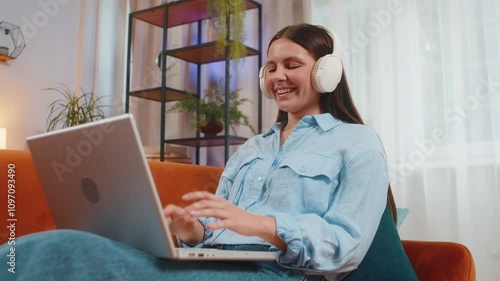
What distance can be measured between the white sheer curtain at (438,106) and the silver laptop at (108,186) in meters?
1.76

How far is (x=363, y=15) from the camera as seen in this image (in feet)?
9.18

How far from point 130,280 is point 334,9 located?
239 centimetres

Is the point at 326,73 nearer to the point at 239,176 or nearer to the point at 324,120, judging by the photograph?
the point at 324,120

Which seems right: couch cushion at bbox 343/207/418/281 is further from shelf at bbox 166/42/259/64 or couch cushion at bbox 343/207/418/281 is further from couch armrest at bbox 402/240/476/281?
shelf at bbox 166/42/259/64

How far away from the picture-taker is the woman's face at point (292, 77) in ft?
4.20

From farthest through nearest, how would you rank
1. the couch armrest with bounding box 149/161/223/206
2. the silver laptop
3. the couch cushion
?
the couch armrest with bounding box 149/161/223/206 < the couch cushion < the silver laptop

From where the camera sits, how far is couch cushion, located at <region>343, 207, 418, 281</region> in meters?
1.03

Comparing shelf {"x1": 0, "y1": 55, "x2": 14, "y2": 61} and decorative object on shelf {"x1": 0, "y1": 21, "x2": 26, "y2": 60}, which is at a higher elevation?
decorative object on shelf {"x1": 0, "y1": 21, "x2": 26, "y2": 60}

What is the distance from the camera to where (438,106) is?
8.27ft

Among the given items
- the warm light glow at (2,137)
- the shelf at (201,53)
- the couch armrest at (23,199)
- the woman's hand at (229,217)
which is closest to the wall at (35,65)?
the warm light glow at (2,137)

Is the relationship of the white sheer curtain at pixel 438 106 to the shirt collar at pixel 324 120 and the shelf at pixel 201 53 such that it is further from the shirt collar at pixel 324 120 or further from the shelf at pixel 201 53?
the shirt collar at pixel 324 120

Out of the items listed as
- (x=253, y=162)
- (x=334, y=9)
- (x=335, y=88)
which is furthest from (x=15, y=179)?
(x=334, y=9)

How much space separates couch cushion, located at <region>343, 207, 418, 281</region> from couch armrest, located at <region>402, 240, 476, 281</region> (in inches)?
3.4

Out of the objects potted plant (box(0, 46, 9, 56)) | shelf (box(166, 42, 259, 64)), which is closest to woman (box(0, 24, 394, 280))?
shelf (box(166, 42, 259, 64))
